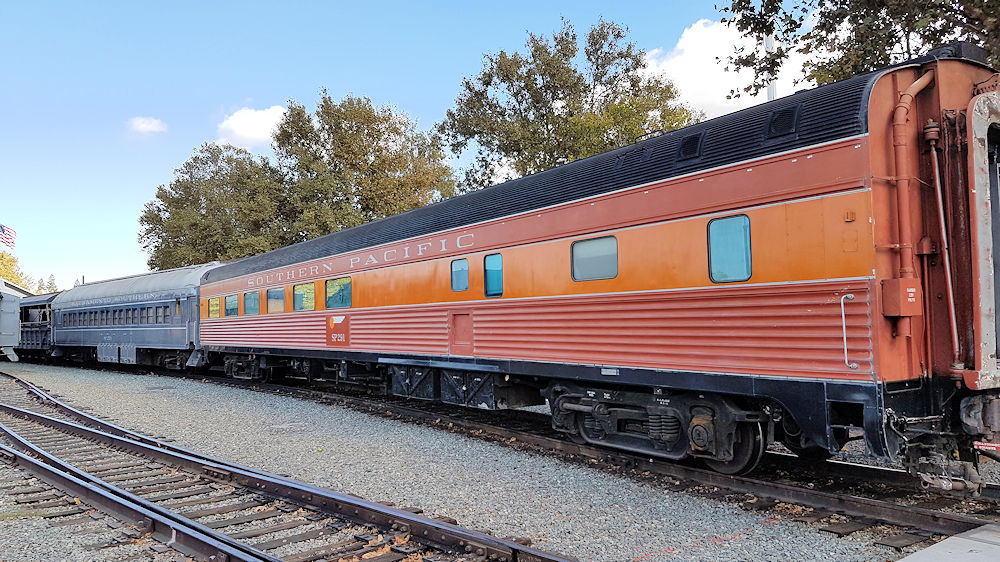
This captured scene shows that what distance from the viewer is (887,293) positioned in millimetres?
5188

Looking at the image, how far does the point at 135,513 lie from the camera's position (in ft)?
19.2

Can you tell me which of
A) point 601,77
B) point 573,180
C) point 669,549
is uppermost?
point 601,77

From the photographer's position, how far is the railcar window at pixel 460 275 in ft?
32.8

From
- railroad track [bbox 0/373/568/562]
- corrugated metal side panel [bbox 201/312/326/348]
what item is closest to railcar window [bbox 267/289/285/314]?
corrugated metal side panel [bbox 201/312/326/348]

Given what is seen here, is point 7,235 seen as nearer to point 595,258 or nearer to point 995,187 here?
point 595,258

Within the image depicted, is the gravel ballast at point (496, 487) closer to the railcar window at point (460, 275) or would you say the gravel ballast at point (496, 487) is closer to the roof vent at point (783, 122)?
the railcar window at point (460, 275)

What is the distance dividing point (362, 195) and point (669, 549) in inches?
1112

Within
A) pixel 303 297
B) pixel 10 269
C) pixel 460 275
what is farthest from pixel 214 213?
pixel 10 269

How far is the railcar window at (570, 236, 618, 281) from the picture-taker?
7.55 metres

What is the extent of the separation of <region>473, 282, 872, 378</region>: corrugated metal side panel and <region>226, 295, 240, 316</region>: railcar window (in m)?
11.7

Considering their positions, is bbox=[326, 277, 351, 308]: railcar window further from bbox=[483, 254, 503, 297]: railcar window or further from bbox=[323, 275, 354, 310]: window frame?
bbox=[483, 254, 503, 297]: railcar window

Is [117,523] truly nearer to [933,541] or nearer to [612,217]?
[612,217]

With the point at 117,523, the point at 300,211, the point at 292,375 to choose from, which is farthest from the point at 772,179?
the point at 300,211

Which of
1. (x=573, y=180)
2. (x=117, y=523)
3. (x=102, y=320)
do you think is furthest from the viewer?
(x=102, y=320)
